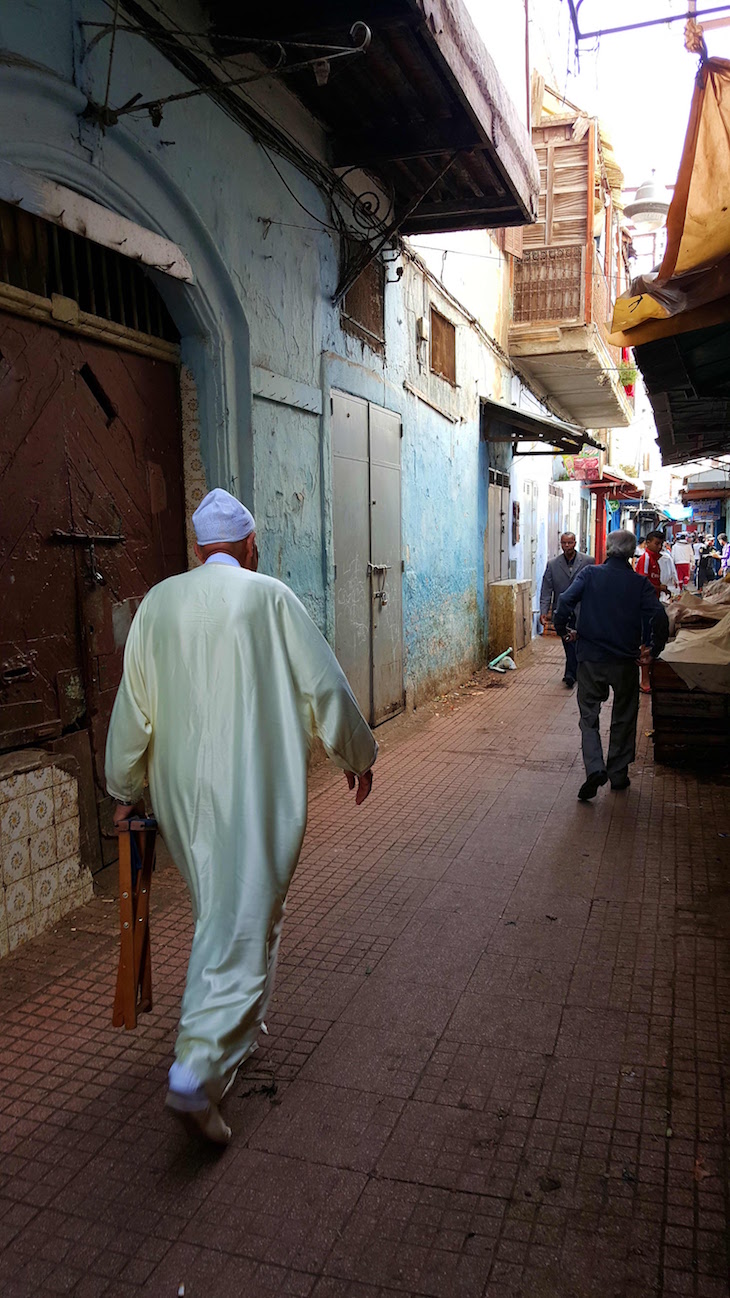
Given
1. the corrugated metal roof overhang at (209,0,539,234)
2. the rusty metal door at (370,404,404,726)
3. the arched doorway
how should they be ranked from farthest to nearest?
the rusty metal door at (370,404,404,726) < the corrugated metal roof overhang at (209,0,539,234) < the arched doorway

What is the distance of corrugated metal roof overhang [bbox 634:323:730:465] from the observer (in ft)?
19.3

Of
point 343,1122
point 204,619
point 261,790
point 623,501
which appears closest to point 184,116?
point 204,619

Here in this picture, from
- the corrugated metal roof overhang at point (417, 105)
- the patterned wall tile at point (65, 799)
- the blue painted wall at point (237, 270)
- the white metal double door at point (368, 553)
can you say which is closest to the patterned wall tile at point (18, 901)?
the patterned wall tile at point (65, 799)

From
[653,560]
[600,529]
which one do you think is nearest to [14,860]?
[653,560]

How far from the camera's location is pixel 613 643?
598cm

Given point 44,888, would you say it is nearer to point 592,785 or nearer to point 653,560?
point 592,785

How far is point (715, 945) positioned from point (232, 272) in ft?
15.0

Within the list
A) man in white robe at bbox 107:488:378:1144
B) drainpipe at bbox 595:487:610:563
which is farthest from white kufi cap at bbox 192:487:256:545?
drainpipe at bbox 595:487:610:563

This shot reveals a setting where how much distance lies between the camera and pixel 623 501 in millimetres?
36500

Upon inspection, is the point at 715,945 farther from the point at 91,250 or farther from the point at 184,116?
the point at 184,116

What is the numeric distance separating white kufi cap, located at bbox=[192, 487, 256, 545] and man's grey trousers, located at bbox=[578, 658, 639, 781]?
376cm

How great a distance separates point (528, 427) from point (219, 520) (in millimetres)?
10689

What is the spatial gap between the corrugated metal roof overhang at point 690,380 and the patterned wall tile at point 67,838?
4.25 metres

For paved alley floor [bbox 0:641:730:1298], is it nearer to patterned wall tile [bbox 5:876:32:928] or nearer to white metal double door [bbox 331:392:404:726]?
patterned wall tile [bbox 5:876:32:928]
